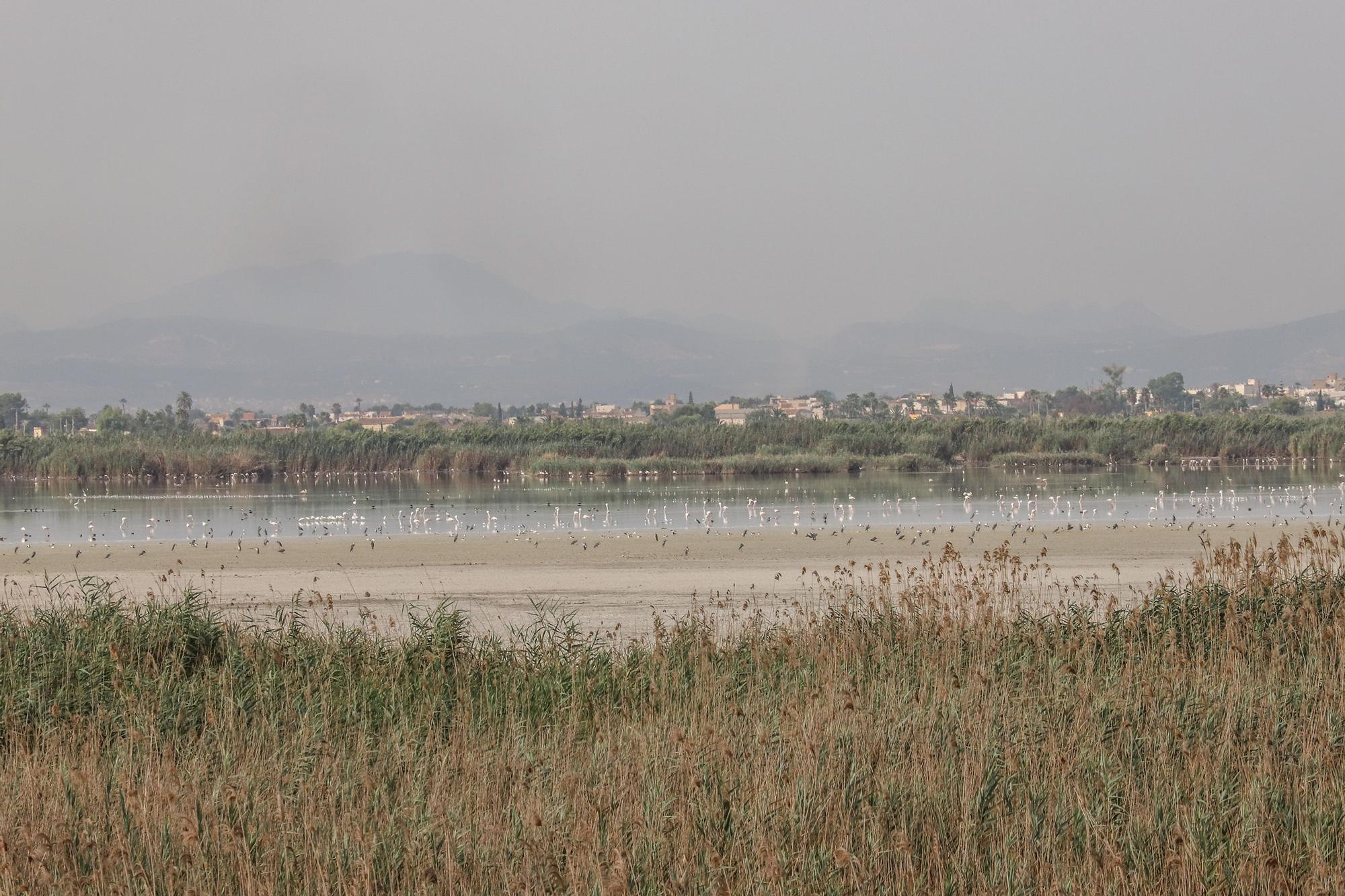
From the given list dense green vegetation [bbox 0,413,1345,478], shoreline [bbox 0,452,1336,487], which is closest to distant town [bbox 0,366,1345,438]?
dense green vegetation [bbox 0,413,1345,478]

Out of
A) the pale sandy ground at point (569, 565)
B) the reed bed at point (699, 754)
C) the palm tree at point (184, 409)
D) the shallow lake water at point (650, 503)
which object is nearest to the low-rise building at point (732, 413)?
the palm tree at point (184, 409)

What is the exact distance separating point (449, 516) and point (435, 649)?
89.2ft

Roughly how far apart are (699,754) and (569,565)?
664 inches

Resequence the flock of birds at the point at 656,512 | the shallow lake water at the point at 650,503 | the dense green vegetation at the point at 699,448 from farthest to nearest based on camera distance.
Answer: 1. the dense green vegetation at the point at 699,448
2. the shallow lake water at the point at 650,503
3. the flock of birds at the point at 656,512

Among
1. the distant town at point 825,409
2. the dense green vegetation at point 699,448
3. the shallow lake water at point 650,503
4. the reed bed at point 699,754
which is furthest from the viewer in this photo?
the distant town at point 825,409

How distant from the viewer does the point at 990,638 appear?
9367 millimetres

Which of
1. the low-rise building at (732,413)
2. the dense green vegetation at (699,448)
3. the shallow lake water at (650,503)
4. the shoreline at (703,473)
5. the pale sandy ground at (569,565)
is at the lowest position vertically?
the pale sandy ground at (569,565)

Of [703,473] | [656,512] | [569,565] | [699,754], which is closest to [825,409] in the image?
[703,473]

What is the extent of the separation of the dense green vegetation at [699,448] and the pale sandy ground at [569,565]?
108 ft

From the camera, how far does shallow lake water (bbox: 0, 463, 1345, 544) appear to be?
108 feet

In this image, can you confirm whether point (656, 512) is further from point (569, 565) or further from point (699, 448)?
point (699, 448)

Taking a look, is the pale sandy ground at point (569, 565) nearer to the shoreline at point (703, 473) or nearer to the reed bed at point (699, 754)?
the reed bed at point (699, 754)

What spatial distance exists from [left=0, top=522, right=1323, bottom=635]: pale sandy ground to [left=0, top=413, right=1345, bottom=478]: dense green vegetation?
32990 mm

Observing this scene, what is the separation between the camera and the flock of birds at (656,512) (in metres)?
31.8
